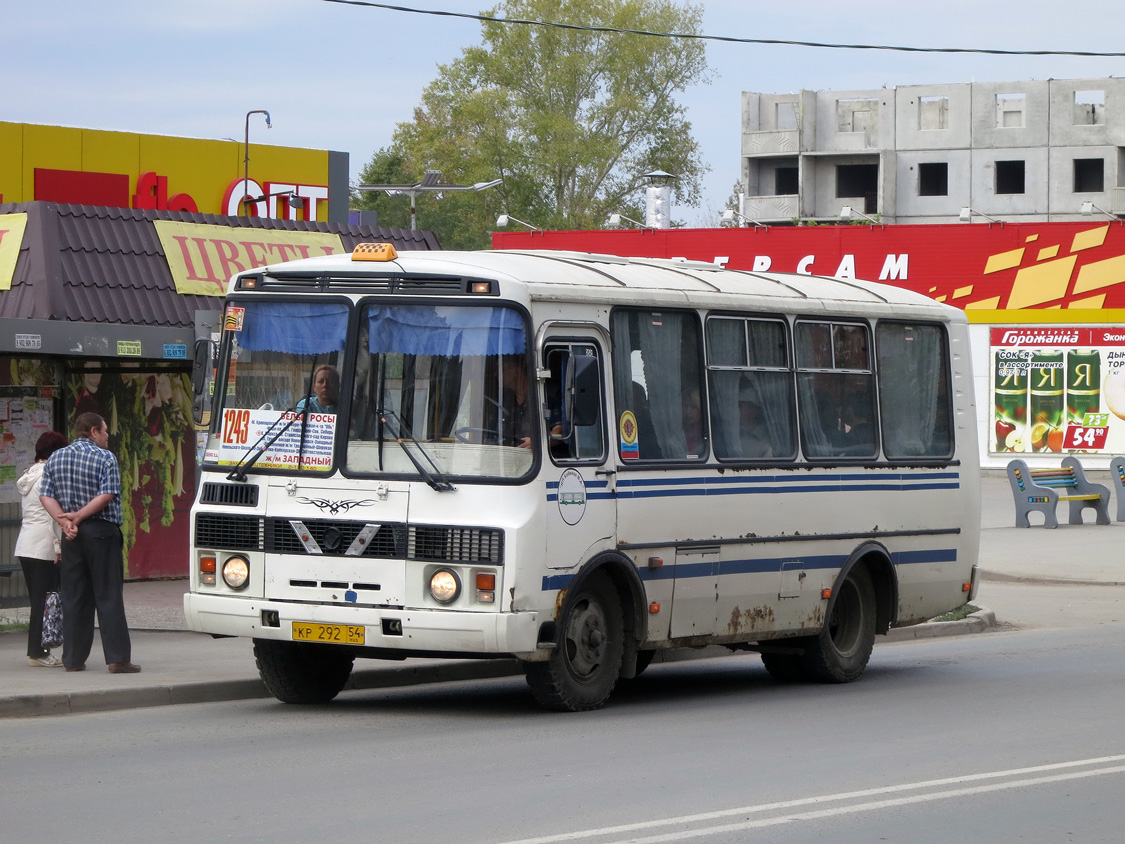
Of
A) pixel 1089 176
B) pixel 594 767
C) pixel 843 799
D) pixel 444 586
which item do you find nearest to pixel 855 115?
pixel 1089 176

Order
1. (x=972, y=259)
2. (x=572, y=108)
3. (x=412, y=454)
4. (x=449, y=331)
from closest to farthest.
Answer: (x=412, y=454) → (x=449, y=331) → (x=972, y=259) → (x=572, y=108)

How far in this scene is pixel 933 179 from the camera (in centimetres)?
8288

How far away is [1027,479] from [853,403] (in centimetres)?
1511

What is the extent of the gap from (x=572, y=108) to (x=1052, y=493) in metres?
51.9

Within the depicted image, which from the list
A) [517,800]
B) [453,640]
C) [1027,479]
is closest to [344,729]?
[453,640]

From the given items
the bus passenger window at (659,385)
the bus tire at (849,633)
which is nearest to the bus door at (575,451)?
the bus passenger window at (659,385)

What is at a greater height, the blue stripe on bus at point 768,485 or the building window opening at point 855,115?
the building window opening at point 855,115

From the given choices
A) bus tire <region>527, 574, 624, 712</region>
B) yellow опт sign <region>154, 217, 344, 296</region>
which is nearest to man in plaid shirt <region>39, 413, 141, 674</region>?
bus tire <region>527, 574, 624, 712</region>

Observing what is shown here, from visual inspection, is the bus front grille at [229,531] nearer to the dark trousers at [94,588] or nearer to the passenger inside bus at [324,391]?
the passenger inside bus at [324,391]

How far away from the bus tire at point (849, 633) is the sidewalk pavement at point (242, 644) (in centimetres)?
175

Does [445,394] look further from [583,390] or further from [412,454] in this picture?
[583,390]

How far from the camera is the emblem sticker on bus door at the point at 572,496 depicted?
10.3 m

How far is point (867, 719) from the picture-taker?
10.9 m

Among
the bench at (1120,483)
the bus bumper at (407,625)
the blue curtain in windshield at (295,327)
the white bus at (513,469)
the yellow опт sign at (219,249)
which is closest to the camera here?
the bus bumper at (407,625)
